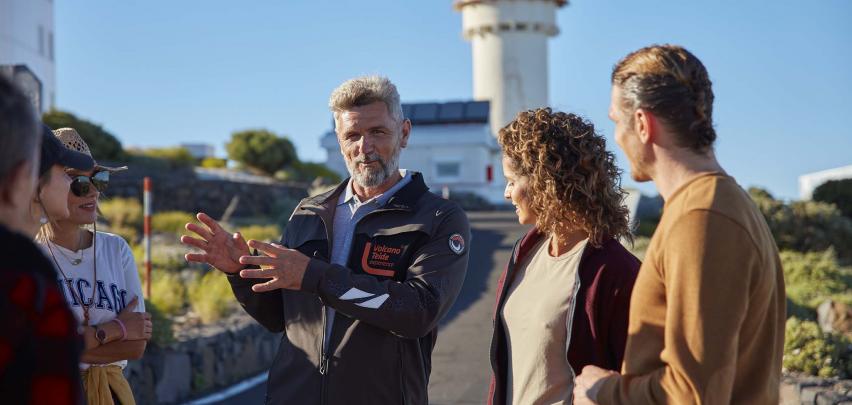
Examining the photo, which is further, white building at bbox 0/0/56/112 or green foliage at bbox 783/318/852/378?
white building at bbox 0/0/56/112

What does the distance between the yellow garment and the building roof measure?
35.1m

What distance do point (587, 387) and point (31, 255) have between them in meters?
1.52

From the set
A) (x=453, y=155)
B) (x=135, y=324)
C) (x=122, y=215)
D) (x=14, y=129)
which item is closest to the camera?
(x=14, y=129)

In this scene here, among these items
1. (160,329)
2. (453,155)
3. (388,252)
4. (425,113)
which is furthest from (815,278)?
(425,113)

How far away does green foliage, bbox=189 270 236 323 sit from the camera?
9.86m

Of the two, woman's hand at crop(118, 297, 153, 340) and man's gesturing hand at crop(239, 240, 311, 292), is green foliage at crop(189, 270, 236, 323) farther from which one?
man's gesturing hand at crop(239, 240, 311, 292)

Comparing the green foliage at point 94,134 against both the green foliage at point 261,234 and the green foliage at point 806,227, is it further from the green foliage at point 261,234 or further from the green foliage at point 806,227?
the green foliage at point 806,227

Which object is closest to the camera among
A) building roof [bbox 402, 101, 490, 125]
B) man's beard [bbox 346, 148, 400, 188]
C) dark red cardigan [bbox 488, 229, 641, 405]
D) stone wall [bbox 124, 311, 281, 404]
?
dark red cardigan [bbox 488, 229, 641, 405]

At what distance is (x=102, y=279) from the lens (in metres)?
3.73

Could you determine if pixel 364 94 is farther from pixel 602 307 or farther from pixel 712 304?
pixel 712 304

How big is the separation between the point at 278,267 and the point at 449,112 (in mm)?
36992

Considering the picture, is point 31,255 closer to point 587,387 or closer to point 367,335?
point 587,387

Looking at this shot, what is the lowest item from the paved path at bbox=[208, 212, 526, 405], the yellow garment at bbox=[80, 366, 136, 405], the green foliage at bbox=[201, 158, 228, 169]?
the paved path at bbox=[208, 212, 526, 405]

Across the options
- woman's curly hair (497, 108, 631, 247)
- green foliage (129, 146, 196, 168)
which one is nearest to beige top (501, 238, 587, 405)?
woman's curly hair (497, 108, 631, 247)
